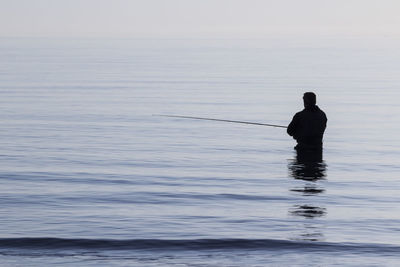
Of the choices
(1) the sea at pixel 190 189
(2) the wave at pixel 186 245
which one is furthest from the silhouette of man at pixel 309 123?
(2) the wave at pixel 186 245

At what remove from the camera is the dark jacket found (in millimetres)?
21172

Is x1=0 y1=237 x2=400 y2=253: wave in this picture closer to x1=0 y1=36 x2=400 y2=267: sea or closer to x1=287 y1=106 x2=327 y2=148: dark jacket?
x1=0 y1=36 x2=400 y2=267: sea

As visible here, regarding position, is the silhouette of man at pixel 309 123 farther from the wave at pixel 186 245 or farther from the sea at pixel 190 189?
the wave at pixel 186 245

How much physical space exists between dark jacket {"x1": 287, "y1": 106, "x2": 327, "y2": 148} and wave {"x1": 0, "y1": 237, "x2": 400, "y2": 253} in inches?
302

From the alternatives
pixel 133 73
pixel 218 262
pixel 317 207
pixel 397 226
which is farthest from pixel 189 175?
pixel 133 73

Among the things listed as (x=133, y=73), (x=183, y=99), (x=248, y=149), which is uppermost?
(x=133, y=73)

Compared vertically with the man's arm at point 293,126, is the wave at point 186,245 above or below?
below

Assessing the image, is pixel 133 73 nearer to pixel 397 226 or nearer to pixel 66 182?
pixel 66 182

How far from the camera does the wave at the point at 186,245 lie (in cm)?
1331

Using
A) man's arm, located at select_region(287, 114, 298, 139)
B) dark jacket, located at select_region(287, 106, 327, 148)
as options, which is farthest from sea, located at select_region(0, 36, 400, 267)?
man's arm, located at select_region(287, 114, 298, 139)

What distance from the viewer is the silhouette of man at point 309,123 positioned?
21.1 m

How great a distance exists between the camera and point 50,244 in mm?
13445

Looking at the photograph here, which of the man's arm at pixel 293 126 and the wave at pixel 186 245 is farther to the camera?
the man's arm at pixel 293 126

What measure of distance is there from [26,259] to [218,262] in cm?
224
